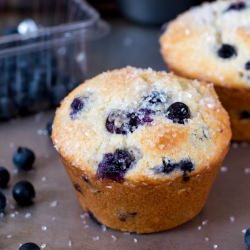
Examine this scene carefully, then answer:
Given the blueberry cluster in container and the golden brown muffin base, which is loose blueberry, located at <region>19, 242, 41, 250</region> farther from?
the blueberry cluster in container

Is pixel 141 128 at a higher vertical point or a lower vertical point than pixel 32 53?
higher

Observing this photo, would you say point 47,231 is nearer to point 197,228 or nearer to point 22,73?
point 197,228

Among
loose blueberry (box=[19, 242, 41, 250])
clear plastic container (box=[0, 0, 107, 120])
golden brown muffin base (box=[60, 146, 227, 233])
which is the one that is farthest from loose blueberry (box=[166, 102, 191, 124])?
clear plastic container (box=[0, 0, 107, 120])

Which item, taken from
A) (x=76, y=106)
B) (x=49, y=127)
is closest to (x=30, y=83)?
(x=49, y=127)

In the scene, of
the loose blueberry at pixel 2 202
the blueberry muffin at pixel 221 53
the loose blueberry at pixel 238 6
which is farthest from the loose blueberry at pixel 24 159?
the loose blueberry at pixel 238 6

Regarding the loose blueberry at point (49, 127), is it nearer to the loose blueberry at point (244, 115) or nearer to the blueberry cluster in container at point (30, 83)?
the blueberry cluster in container at point (30, 83)

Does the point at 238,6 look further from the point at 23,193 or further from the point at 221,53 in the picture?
the point at 23,193

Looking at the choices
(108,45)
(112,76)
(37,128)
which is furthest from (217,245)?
(108,45)
